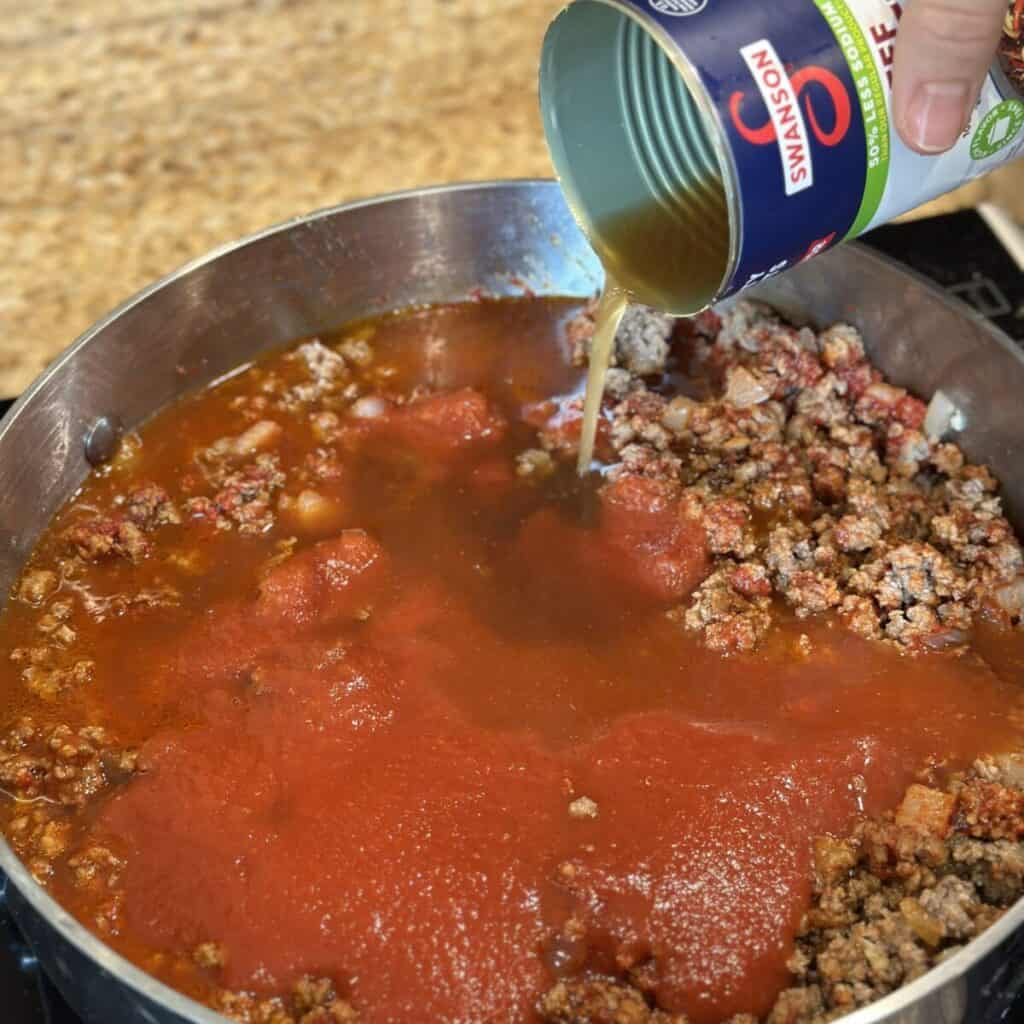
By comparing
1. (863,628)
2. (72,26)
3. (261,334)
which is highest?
(72,26)

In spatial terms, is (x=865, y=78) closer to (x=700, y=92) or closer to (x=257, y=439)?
(x=700, y=92)

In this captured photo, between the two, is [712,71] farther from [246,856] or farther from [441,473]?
[246,856]

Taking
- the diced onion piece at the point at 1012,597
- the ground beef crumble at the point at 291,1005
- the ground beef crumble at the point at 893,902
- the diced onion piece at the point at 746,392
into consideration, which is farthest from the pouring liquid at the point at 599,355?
the ground beef crumble at the point at 291,1005

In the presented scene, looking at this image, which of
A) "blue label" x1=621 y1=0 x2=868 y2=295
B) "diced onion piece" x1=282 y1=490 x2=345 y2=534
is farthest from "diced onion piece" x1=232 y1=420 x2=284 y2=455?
"blue label" x1=621 y1=0 x2=868 y2=295

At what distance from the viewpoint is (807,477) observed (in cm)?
229

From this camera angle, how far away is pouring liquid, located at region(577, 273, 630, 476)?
84.3 inches

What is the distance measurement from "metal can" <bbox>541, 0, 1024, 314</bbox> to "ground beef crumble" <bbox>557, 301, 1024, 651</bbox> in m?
0.38

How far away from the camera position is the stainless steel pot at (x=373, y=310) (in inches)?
86.6

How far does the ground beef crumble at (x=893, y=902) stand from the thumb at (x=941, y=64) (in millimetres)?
907

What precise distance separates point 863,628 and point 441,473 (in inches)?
32.0

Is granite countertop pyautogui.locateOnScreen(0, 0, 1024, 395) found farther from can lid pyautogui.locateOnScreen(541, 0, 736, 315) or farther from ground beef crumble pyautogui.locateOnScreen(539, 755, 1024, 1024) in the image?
ground beef crumble pyautogui.locateOnScreen(539, 755, 1024, 1024)

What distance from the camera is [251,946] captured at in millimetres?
1665

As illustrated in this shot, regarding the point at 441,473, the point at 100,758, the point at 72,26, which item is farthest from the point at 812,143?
the point at 72,26

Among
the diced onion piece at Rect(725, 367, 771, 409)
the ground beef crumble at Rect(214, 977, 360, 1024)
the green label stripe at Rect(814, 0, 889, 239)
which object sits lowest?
the ground beef crumble at Rect(214, 977, 360, 1024)
